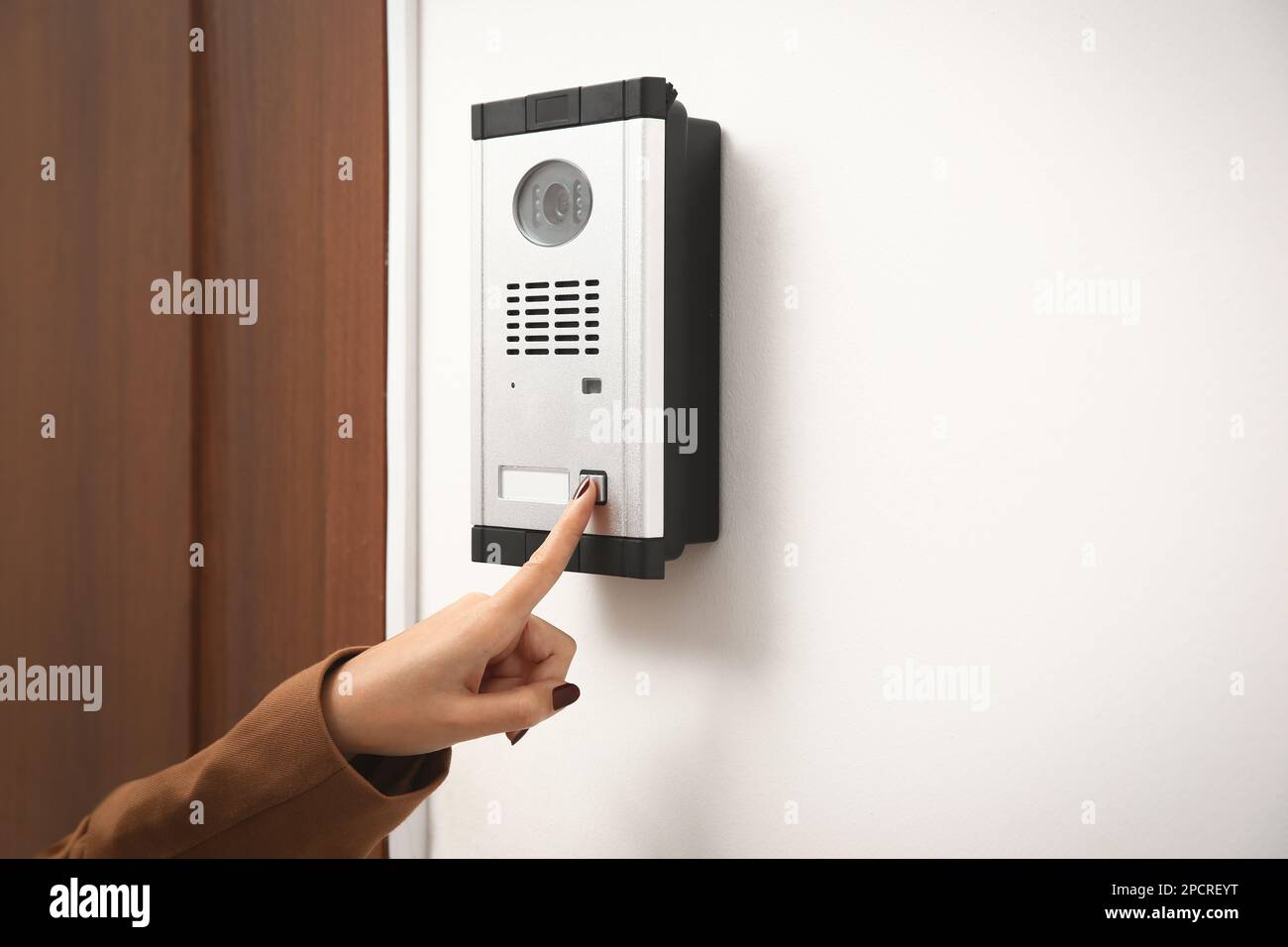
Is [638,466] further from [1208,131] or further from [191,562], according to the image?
[191,562]

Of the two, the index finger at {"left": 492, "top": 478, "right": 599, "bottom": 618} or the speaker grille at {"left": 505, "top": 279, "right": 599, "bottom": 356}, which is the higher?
the speaker grille at {"left": 505, "top": 279, "right": 599, "bottom": 356}

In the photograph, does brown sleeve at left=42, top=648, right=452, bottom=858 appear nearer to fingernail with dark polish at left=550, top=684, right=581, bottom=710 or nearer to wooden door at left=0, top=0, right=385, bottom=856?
fingernail with dark polish at left=550, top=684, right=581, bottom=710

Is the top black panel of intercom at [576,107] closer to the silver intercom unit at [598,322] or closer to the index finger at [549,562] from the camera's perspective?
the silver intercom unit at [598,322]

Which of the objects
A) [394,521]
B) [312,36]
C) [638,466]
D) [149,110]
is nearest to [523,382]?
[638,466]

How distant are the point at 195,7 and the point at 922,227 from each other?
27.3 inches

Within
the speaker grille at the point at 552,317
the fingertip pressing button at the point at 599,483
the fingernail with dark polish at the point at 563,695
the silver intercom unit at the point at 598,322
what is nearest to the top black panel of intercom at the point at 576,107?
the silver intercom unit at the point at 598,322

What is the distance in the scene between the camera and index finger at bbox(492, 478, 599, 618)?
1.91ft

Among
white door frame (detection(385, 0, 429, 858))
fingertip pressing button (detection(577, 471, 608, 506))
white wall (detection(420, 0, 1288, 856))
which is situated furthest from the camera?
white door frame (detection(385, 0, 429, 858))

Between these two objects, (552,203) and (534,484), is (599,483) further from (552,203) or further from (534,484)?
(552,203)

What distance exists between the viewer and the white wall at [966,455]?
545mm

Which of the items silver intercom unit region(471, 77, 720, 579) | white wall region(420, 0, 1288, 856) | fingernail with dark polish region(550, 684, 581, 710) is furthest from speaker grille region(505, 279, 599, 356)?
fingernail with dark polish region(550, 684, 581, 710)

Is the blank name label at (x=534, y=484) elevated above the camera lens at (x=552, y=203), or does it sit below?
below

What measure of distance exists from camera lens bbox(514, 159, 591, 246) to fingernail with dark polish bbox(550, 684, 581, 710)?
29 cm

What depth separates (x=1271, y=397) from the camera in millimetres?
533
